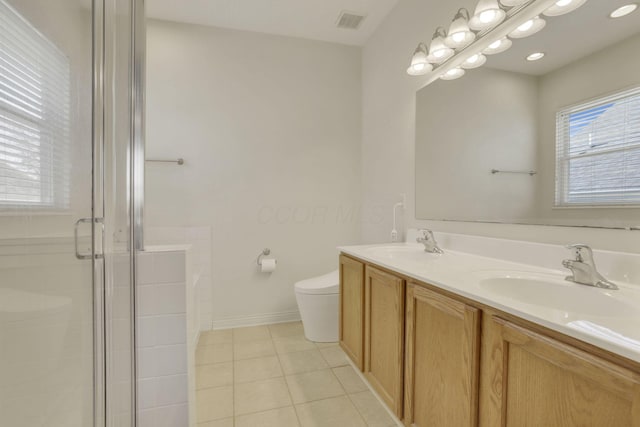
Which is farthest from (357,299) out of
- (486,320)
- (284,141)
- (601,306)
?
A: (284,141)

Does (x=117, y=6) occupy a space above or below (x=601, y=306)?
above

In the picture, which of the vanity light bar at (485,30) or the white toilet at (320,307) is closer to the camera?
the vanity light bar at (485,30)

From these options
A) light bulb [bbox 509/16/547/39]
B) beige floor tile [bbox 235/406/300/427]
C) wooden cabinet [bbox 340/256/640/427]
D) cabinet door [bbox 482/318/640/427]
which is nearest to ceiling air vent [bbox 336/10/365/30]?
light bulb [bbox 509/16/547/39]

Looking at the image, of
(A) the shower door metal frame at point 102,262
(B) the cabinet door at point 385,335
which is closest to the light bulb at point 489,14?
(B) the cabinet door at point 385,335

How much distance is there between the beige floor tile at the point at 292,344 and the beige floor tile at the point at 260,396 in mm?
370

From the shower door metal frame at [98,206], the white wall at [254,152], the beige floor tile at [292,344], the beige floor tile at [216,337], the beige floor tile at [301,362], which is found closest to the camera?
the shower door metal frame at [98,206]

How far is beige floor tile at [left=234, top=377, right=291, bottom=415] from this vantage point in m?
1.55

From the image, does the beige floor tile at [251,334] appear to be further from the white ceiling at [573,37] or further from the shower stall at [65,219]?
the white ceiling at [573,37]

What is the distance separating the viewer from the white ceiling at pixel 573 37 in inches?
39.6

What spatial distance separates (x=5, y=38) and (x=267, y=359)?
201cm

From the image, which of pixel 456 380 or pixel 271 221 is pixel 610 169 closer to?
pixel 456 380

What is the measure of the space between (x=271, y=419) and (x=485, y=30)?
89.3 inches

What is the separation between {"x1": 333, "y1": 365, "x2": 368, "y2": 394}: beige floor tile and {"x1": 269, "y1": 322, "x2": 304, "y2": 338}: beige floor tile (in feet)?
2.06

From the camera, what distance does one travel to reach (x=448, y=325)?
1005 millimetres
